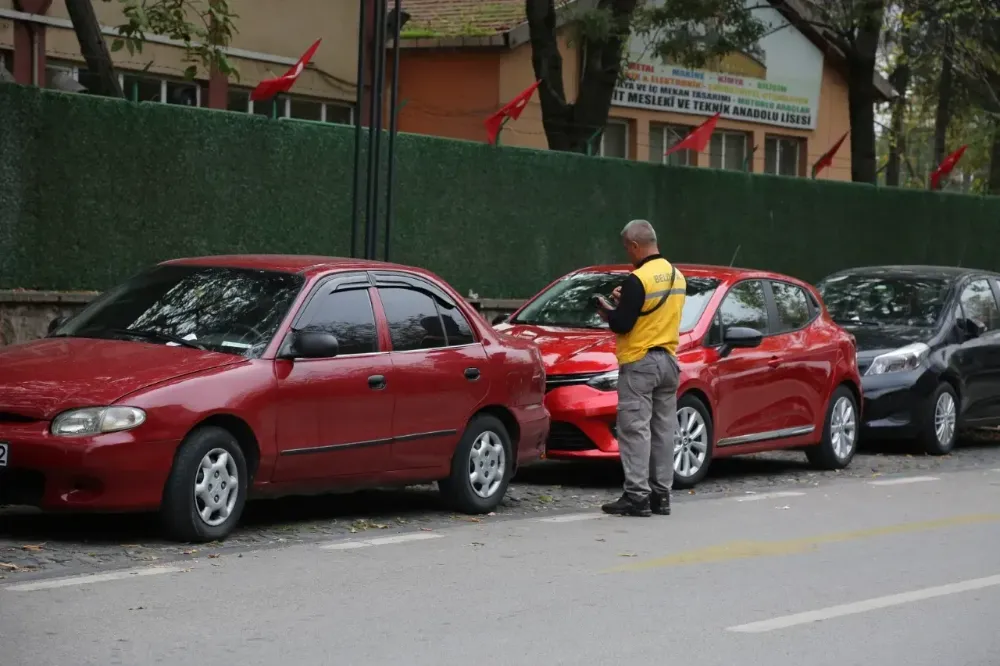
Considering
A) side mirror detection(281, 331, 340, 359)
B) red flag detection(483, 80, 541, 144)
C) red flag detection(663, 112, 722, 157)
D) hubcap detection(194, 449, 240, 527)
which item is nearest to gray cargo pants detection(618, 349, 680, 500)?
side mirror detection(281, 331, 340, 359)

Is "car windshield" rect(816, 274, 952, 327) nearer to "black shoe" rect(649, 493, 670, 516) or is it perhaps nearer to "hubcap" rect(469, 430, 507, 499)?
"black shoe" rect(649, 493, 670, 516)

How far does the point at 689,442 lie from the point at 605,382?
32.6 inches

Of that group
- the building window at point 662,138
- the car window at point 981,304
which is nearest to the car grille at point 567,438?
the car window at point 981,304

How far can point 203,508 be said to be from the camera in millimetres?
9609

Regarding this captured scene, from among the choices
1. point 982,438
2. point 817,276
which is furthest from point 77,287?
point 817,276

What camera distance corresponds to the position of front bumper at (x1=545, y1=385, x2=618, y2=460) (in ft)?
42.1

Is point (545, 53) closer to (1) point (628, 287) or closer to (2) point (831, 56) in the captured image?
(1) point (628, 287)

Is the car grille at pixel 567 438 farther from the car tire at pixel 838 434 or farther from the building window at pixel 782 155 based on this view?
the building window at pixel 782 155

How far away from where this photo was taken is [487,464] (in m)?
11.6

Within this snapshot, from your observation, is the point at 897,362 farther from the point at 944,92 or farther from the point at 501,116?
the point at 944,92

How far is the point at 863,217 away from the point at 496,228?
8.49m

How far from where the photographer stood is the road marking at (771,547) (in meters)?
9.67

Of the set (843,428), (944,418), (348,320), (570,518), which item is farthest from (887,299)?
(348,320)

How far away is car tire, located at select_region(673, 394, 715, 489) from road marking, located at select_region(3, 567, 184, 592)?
5.16 meters
